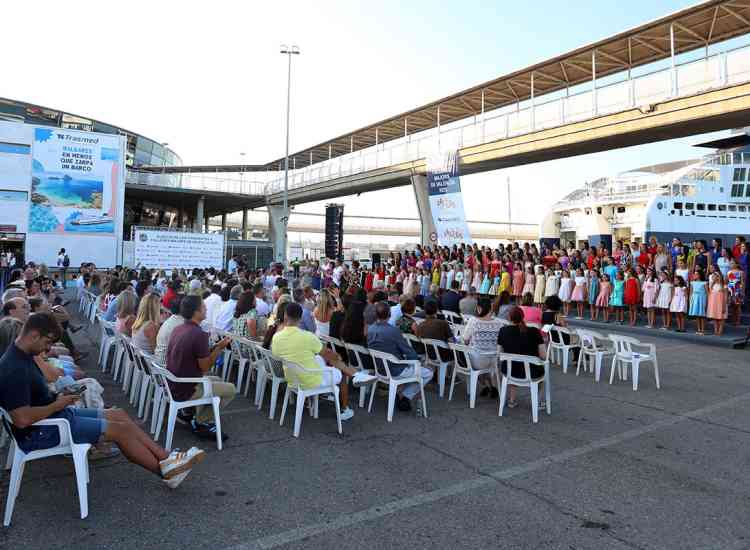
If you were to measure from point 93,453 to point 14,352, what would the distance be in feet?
4.64

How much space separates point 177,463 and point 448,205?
54.6ft

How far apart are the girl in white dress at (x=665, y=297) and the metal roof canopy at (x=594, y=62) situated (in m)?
7.46

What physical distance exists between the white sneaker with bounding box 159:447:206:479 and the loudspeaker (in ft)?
75.6

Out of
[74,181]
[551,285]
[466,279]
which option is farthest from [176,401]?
[74,181]

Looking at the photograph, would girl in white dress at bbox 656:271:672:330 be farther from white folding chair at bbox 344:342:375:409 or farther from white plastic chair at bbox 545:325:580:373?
white folding chair at bbox 344:342:375:409

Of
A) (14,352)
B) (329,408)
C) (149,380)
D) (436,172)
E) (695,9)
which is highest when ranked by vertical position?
(695,9)

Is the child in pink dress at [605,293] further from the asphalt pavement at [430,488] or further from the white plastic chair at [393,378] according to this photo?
the white plastic chair at [393,378]

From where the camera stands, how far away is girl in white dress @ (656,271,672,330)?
11742 millimetres

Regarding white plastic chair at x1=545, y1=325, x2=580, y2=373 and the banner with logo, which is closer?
white plastic chair at x1=545, y1=325, x2=580, y2=373

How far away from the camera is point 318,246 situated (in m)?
60.4

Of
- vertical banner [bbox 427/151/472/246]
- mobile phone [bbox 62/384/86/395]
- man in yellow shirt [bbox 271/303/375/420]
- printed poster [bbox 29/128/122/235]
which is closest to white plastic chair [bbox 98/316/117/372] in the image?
mobile phone [bbox 62/384/86/395]

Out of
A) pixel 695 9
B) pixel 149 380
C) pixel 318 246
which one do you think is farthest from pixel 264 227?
pixel 149 380

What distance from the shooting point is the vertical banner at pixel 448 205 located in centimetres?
1900

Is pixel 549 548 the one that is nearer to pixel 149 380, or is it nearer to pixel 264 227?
pixel 149 380
